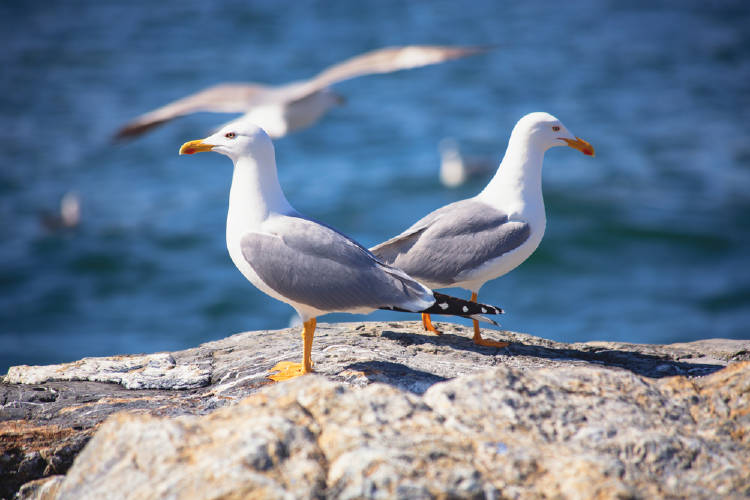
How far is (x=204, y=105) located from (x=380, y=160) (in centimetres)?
921

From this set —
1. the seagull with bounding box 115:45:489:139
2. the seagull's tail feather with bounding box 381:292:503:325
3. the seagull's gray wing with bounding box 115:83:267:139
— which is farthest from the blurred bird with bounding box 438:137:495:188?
the seagull's tail feather with bounding box 381:292:503:325

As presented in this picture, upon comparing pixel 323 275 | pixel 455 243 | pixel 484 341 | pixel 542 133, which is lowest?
pixel 484 341

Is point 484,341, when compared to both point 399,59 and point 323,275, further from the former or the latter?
point 399,59

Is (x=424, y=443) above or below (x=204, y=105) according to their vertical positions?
below

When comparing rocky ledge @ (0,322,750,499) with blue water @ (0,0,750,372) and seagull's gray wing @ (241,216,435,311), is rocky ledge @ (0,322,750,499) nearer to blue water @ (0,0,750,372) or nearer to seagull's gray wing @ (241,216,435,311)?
seagull's gray wing @ (241,216,435,311)

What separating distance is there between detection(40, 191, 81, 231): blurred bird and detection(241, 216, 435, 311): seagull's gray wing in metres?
12.8

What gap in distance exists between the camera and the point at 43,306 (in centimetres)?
1457

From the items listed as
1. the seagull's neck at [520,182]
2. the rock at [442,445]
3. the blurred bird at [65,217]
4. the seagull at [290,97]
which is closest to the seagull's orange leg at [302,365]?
the rock at [442,445]

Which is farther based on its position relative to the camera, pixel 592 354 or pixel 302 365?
pixel 592 354

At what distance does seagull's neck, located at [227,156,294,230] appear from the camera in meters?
4.90

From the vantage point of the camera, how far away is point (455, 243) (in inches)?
216

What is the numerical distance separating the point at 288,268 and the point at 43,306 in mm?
11498

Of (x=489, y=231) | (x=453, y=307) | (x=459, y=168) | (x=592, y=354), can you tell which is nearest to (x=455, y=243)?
(x=489, y=231)

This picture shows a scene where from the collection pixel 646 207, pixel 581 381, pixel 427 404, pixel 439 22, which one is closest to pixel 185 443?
pixel 427 404
